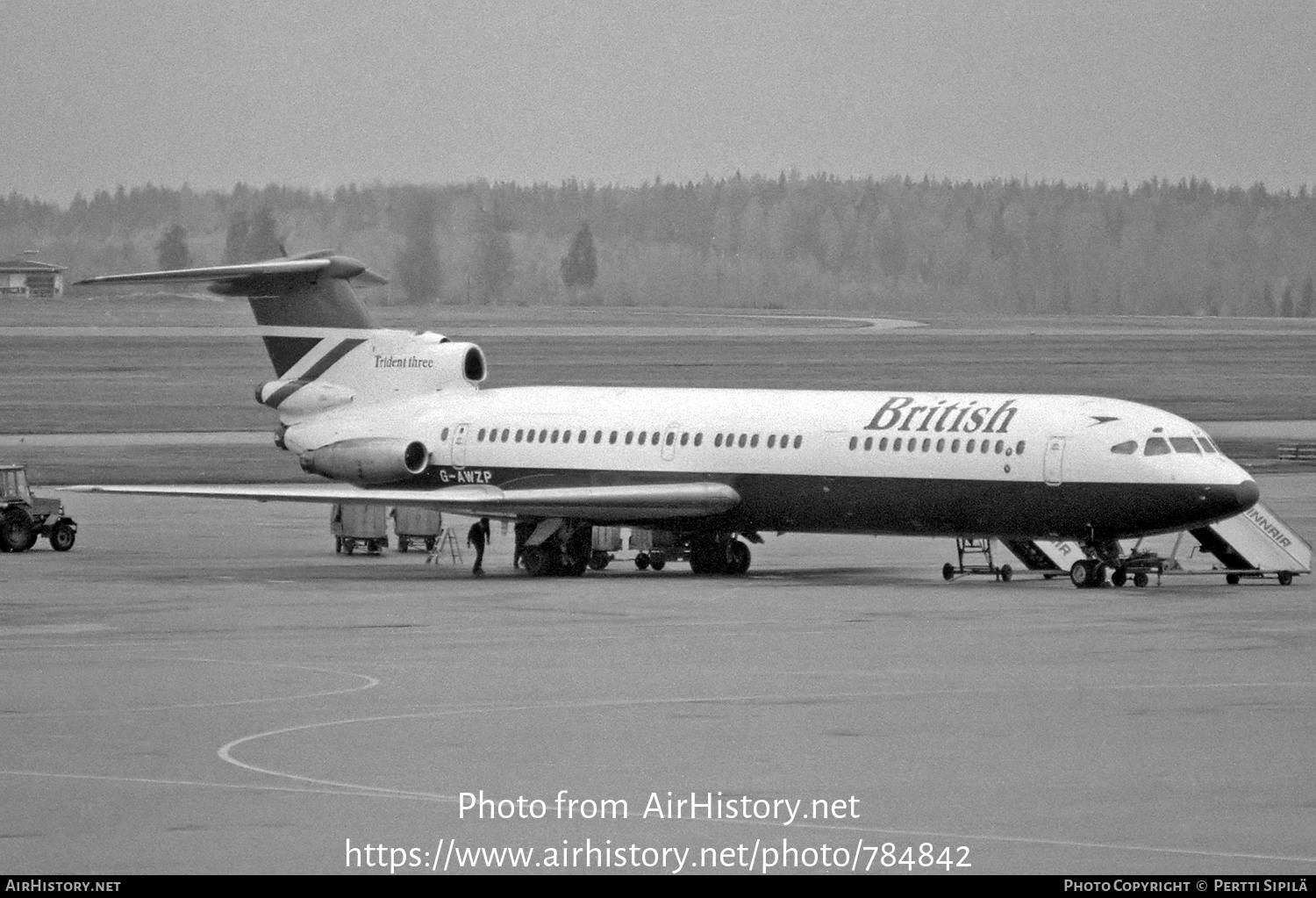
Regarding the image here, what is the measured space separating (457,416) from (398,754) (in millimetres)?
24484

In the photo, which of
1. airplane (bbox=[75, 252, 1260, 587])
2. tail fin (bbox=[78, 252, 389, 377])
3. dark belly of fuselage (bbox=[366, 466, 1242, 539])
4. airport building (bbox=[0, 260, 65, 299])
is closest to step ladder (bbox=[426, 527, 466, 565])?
airplane (bbox=[75, 252, 1260, 587])

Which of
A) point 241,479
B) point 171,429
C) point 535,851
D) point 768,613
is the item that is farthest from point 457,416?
point 171,429

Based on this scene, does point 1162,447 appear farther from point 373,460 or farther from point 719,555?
point 373,460

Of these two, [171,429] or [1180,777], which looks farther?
[171,429]

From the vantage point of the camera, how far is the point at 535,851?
14164mm

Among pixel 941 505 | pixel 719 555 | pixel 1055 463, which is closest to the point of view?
pixel 1055 463

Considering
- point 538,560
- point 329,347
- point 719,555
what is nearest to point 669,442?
point 719,555

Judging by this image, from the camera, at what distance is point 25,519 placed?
43.6 metres

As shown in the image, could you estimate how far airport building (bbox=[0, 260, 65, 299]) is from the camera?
352ft

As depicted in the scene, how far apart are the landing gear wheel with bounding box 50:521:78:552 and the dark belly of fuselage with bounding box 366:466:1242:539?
32.4 feet

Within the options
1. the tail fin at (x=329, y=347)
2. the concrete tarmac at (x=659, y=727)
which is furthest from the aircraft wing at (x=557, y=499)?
the tail fin at (x=329, y=347)

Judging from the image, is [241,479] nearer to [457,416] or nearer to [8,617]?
[457,416]

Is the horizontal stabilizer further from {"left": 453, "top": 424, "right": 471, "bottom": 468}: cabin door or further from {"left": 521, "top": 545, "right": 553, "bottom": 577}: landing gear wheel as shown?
{"left": 521, "top": 545, "right": 553, "bottom": 577}: landing gear wheel

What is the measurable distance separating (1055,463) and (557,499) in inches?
352
